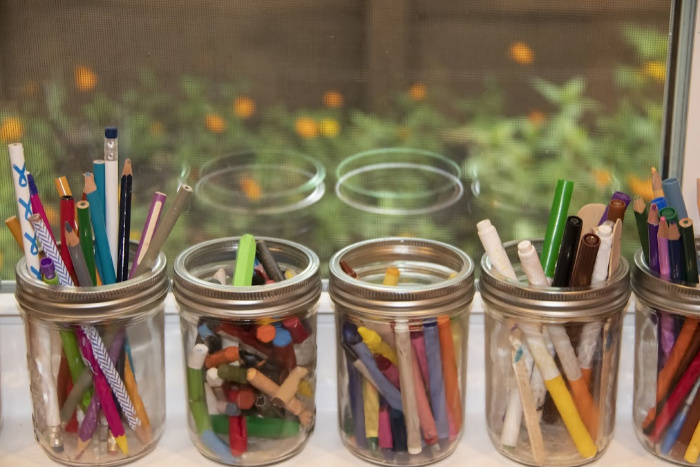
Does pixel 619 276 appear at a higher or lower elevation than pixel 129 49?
lower

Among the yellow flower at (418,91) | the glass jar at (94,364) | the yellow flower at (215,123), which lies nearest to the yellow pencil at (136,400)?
the glass jar at (94,364)

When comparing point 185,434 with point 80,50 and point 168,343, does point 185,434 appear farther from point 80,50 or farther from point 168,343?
point 80,50

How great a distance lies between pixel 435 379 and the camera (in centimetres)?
73

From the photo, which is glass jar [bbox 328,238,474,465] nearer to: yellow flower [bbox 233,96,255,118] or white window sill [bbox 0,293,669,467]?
white window sill [bbox 0,293,669,467]

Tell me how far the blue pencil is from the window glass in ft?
0.43

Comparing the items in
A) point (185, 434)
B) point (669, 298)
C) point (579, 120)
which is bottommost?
point (185, 434)

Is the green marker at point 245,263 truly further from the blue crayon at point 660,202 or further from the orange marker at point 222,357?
the blue crayon at point 660,202

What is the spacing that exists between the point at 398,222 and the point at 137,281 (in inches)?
10.0

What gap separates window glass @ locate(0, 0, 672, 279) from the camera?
0.79 meters

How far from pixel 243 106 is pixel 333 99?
8 cm

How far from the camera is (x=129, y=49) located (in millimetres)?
794

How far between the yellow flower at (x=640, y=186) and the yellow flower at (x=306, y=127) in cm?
29

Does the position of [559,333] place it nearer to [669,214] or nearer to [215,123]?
[669,214]

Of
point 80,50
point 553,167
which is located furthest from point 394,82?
point 80,50
